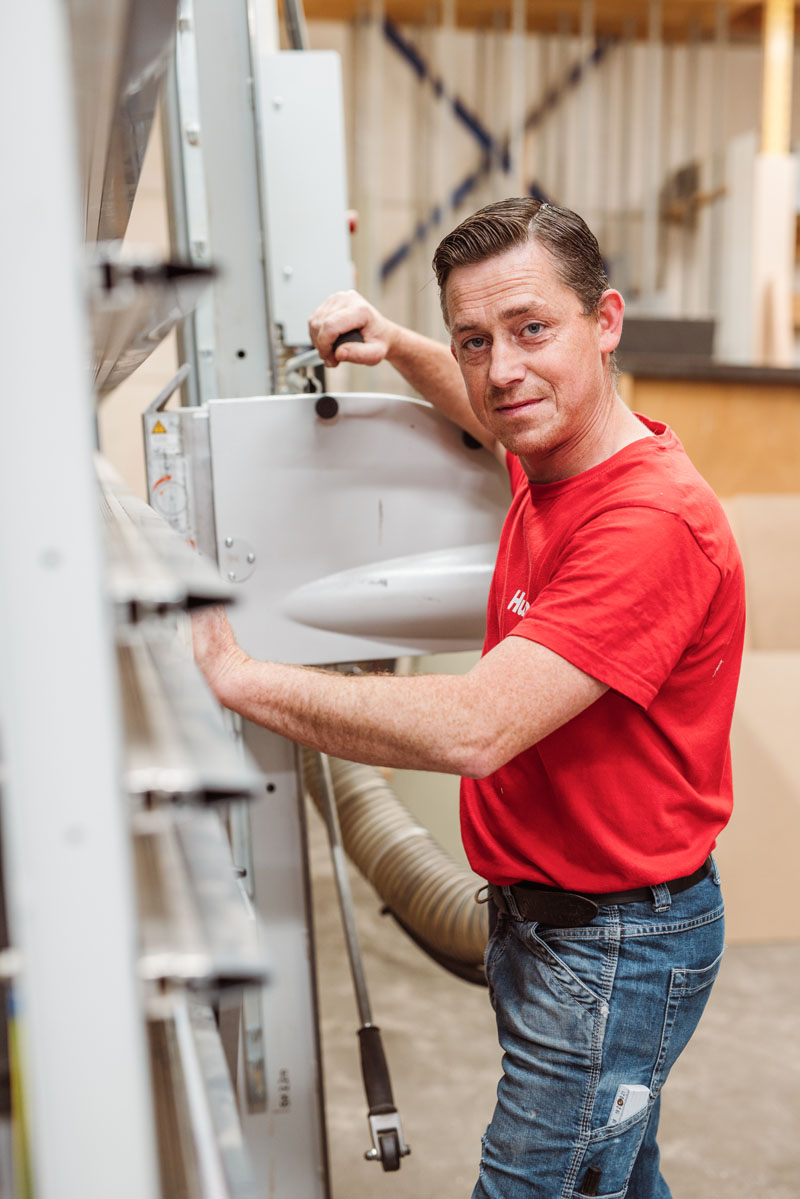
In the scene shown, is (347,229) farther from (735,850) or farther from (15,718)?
(735,850)

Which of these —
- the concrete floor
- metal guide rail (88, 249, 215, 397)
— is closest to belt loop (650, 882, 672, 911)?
metal guide rail (88, 249, 215, 397)

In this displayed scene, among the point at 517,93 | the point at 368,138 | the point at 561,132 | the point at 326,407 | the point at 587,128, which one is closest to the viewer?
the point at 326,407

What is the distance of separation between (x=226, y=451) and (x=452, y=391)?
0.32 m

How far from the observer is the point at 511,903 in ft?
3.86

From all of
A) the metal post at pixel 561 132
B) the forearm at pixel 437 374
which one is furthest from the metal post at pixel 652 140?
the forearm at pixel 437 374

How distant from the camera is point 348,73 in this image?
5.03m

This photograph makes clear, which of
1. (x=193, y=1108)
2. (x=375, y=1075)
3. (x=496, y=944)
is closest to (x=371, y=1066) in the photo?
(x=375, y=1075)

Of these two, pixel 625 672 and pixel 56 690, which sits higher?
pixel 56 690

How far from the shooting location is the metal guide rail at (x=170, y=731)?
1.34 feet

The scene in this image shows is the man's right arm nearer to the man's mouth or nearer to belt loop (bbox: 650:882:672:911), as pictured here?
the man's mouth

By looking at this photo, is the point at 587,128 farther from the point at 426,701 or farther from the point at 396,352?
the point at 426,701

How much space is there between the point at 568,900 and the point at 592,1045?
150 mm

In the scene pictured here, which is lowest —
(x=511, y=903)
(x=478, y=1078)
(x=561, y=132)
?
(x=478, y=1078)

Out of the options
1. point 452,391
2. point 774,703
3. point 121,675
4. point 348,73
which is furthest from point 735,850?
point 348,73
